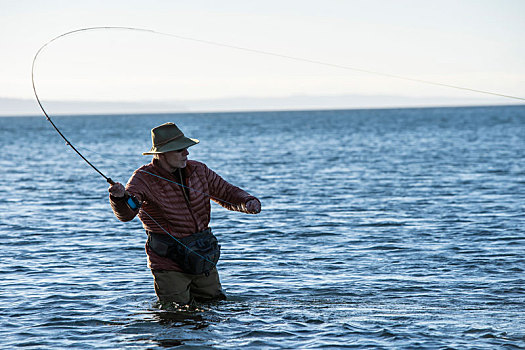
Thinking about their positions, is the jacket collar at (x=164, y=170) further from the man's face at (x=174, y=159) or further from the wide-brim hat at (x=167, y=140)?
the wide-brim hat at (x=167, y=140)

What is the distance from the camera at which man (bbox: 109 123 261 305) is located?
6746 millimetres

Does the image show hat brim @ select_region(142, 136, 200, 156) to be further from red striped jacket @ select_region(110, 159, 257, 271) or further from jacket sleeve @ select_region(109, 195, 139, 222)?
jacket sleeve @ select_region(109, 195, 139, 222)

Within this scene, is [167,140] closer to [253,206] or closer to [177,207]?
[177,207]

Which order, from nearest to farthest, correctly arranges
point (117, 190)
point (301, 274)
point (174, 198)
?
1. point (117, 190)
2. point (174, 198)
3. point (301, 274)

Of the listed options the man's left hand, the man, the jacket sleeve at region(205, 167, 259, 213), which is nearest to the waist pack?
the man

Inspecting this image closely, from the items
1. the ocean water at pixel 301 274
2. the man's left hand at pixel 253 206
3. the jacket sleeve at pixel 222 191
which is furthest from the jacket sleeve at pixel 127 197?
the ocean water at pixel 301 274

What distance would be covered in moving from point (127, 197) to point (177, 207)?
25.2 inches

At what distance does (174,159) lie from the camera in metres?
6.76

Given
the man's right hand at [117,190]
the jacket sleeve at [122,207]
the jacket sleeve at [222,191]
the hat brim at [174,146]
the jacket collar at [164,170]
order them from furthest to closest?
the jacket sleeve at [222,191] → the jacket collar at [164,170] → the hat brim at [174,146] → the jacket sleeve at [122,207] → the man's right hand at [117,190]

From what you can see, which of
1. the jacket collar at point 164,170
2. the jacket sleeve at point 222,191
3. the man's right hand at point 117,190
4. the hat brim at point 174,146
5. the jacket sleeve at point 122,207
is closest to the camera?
the man's right hand at point 117,190

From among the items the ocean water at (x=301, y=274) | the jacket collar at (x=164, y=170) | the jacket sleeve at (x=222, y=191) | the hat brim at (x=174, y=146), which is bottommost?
the ocean water at (x=301, y=274)

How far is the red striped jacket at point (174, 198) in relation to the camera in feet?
22.1

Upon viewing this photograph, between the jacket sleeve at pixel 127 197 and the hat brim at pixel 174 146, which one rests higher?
the hat brim at pixel 174 146

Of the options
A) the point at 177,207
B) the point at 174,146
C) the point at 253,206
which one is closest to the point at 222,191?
the point at 253,206
